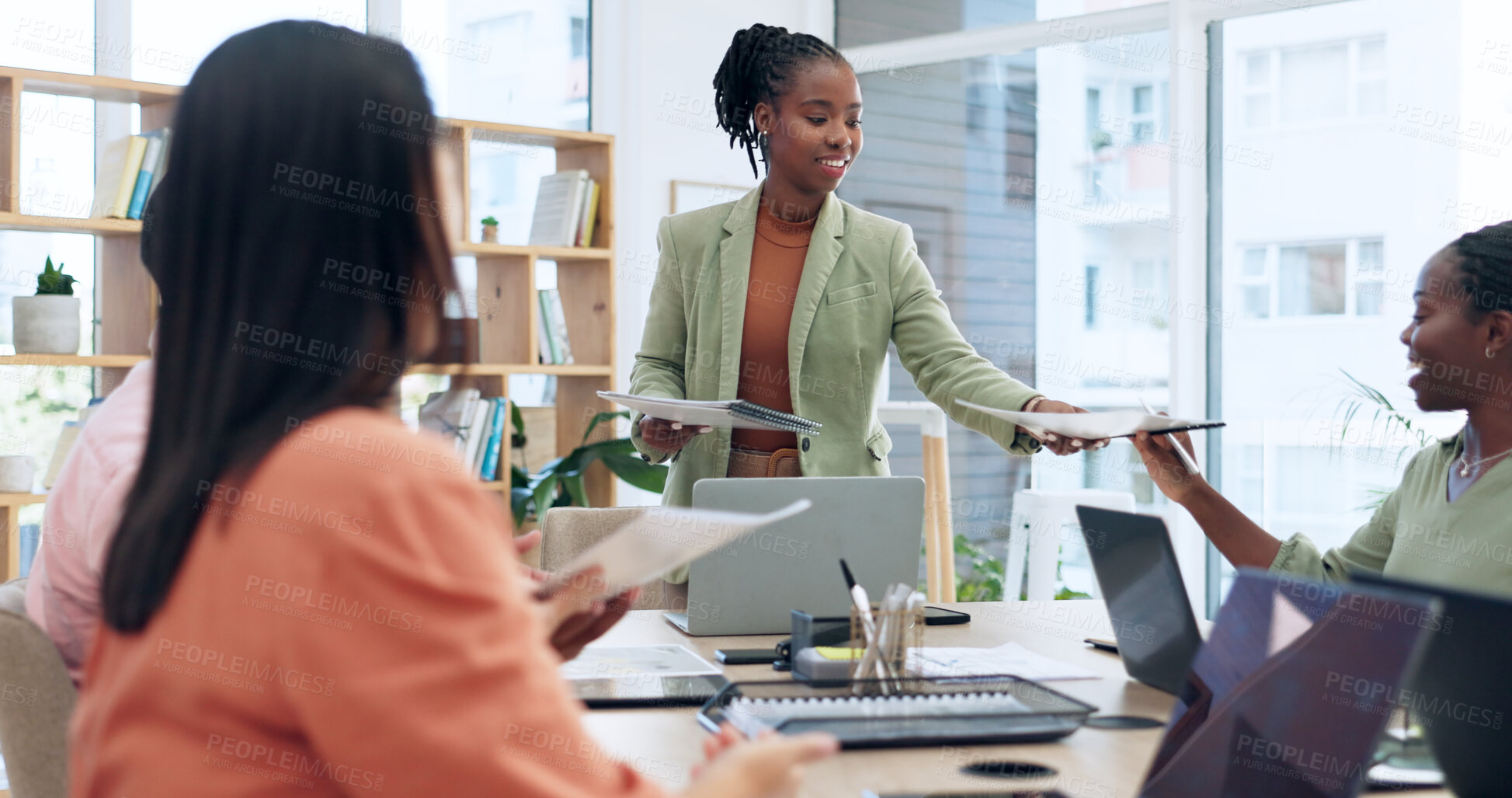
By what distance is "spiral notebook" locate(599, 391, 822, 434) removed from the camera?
6.12ft

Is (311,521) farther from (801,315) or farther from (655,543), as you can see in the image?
(801,315)

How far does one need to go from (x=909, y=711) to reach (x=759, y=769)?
1.98 ft

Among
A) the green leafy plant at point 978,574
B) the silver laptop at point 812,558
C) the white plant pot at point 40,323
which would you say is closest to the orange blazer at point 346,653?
the silver laptop at point 812,558

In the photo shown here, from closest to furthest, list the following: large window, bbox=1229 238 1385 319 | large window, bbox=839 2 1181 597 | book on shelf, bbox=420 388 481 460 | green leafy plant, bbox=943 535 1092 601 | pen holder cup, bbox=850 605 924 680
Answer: pen holder cup, bbox=850 605 924 680
large window, bbox=1229 238 1385 319
book on shelf, bbox=420 388 481 460
large window, bbox=839 2 1181 597
green leafy plant, bbox=943 535 1092 601

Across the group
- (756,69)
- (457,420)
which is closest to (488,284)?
(457,420)

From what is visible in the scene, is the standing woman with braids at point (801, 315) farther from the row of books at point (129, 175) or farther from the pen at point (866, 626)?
the row of books at point (129, 175)

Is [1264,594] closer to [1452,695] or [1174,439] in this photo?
Result: [1452,695]

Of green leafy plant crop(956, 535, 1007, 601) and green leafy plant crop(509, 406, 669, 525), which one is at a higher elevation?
green leafy plant crop(509, 406, 669, 525)

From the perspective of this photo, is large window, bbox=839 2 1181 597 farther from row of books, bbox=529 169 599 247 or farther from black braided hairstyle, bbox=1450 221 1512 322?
black braided hairstyle, bbox=1450 221 1512 322

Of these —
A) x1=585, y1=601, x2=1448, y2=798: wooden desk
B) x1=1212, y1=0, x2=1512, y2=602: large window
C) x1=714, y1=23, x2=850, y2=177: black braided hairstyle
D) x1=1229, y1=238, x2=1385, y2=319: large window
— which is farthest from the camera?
x1=1229, y1=238, x2=1385, y2=319: large window

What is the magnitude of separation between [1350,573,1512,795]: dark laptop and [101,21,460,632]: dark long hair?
2.88 ft

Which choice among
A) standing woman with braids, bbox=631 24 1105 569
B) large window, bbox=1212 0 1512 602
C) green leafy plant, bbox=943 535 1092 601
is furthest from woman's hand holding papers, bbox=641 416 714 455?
large window, bbox=1212 0 1512 602

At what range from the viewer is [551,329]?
4.12 metres

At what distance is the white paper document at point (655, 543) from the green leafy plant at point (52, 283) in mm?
2837
